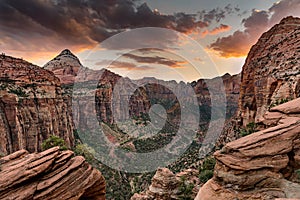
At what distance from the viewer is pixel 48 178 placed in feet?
42.3

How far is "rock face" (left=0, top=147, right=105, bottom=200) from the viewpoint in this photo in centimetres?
1168

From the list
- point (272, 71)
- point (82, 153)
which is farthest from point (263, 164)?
point (82, 153)

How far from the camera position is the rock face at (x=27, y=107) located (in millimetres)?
47094

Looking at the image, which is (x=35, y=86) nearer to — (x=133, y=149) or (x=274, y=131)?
(x=133, y=149)

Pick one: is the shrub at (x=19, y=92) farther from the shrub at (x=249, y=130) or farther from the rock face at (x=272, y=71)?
the rock face at (x=272, y=71)

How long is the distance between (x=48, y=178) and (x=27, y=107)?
47.9 meters

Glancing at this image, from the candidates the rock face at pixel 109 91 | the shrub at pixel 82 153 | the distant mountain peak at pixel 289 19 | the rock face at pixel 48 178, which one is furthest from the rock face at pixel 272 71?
the rock face at pixel 109 91

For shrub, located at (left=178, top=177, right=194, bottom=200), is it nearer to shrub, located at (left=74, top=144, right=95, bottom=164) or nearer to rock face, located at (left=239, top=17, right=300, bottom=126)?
rock face, located at (left=239, top=17, right=300, bottom=126)

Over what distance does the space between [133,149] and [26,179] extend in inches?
3376

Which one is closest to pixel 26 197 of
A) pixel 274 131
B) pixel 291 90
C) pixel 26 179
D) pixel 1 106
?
pixel 26 179

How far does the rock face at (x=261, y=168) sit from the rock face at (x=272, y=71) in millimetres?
18779

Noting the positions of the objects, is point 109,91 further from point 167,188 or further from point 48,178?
point 48,178

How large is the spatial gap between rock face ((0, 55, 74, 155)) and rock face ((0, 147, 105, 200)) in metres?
37.6

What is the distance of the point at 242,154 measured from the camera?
11766 millimetres
